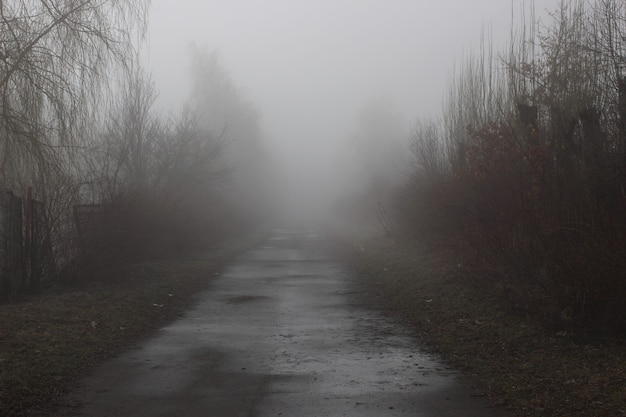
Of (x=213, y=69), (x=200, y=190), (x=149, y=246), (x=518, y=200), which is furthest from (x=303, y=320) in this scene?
(x=213, y=69)

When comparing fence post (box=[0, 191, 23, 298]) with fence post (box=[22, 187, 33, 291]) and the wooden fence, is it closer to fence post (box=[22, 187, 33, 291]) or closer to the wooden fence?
the wooden fence

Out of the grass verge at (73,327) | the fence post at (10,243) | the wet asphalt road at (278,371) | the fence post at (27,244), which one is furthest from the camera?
the fence post at (27,244)

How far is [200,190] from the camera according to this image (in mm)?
30719

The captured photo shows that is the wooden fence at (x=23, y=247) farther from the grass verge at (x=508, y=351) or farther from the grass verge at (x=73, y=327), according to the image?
the grass verge at (x=508, y=351)

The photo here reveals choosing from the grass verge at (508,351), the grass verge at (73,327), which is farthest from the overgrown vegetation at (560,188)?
the grass verge at (73,327)

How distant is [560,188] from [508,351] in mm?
2432

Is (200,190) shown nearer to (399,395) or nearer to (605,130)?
(605,130)

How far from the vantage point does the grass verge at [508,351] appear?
595 centimetres

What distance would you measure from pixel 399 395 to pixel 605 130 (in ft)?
19.6

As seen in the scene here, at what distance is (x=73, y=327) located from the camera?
31.4 feet

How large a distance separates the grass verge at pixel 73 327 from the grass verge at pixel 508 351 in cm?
425

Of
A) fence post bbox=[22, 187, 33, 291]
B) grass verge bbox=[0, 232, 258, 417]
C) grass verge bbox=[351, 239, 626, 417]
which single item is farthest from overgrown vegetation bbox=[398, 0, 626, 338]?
fence post bbox=[22, 187, 33, 291]

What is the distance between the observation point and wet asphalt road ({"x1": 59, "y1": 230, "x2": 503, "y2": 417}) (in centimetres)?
594

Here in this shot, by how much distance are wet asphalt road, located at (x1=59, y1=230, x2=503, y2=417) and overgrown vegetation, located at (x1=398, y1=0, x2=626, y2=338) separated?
1.96 meters
